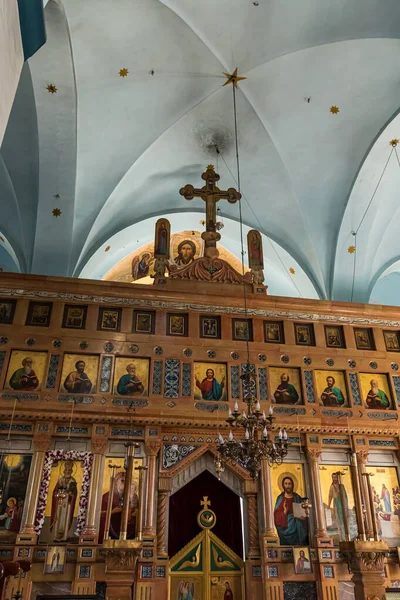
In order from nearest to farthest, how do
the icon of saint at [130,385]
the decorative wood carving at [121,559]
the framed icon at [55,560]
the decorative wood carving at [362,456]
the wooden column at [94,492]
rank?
1. the decorative wood carving at [121,559]
2. the framed icon at [55,560]
3. the wooden column at [94,492]
4. the icon of saint at [130,385]
5. the decorative wood carving at [362,456]

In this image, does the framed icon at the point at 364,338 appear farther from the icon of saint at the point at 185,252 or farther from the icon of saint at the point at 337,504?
the icon of saint at the point at 185,252

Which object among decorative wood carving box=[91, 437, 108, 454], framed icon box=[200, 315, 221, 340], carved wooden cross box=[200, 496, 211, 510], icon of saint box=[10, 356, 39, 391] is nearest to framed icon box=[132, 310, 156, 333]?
framed icon box=[200, 315, 221, 340]

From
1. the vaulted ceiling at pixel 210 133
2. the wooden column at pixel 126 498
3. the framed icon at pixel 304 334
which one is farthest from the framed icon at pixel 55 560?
the framed icon at pixel 304 334

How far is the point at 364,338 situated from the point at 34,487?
25.5 feet

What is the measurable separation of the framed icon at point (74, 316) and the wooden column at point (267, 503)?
15.6ft

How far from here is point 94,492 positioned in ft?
31.2

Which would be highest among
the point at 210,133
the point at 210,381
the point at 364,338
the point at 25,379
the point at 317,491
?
the point at 210,133

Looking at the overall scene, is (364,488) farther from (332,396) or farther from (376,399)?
(376,399)

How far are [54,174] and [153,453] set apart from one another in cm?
678

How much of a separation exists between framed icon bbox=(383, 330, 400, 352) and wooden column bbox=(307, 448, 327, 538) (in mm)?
3202

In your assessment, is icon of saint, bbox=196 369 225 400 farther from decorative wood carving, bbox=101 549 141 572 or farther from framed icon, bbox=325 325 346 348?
decorative wood carving, bbox=101 549 141 572

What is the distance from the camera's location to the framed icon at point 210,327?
37.1ft

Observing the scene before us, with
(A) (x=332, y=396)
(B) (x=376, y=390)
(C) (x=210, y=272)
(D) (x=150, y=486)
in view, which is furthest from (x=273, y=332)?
(D) (x=150, y=486)

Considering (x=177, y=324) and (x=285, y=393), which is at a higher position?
(x=177, y=324)
